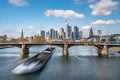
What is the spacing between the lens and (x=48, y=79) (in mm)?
46188

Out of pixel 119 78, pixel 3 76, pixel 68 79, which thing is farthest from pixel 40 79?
pixel 119 78

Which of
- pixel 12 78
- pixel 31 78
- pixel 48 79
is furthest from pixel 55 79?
pixel 12 78

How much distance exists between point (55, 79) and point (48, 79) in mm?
1529

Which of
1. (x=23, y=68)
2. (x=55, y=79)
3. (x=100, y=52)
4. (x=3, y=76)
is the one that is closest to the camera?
(x=55, y=79)

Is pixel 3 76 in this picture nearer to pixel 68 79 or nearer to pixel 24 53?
pixel 68 79

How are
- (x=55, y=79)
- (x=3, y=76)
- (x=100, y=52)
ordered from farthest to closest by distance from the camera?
(x=100, y=52) → (x=3, y=76) → (x=55, y=79)

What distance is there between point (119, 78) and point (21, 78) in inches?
867

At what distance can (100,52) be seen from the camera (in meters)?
110

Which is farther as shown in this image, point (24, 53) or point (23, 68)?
point (24, 53)

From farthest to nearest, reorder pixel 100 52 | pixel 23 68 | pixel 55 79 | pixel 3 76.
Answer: pixel 100 52
pixel 23 68
pixel 3 76
pixel 55 79

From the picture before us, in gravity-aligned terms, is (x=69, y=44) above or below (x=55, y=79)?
above

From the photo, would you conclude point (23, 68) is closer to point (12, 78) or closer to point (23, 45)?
point (12, 78)

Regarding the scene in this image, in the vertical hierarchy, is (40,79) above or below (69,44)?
below

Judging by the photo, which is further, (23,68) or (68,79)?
(23,68)
